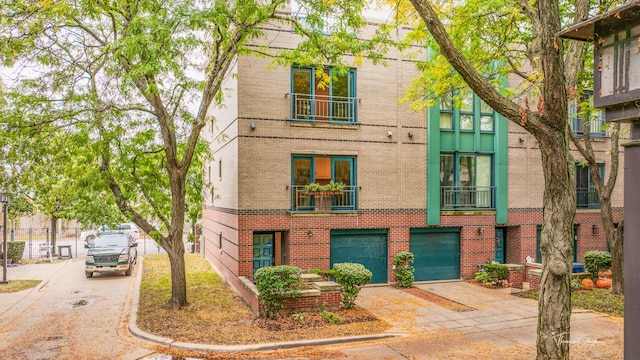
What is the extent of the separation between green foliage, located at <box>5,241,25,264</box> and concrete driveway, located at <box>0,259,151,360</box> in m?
3.23

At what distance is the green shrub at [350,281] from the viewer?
1203 centimetres

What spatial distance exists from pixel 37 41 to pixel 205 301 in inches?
336

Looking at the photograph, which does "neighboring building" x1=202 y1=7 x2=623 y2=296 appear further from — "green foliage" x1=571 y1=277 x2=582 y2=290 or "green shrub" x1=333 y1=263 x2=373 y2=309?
"green shrub" x1=333 y1=263 x2=373 y2=309

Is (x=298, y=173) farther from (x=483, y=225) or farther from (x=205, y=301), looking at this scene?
(x=483, y=225)

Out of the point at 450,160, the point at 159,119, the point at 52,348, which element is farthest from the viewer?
the point at 450,160

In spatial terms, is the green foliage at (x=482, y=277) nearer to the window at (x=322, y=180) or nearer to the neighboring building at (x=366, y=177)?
the neighboring building at (x=366, y=177)

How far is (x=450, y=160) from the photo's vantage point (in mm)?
17406

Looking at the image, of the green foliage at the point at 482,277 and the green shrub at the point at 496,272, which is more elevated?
the green shrub at the point at 496,272

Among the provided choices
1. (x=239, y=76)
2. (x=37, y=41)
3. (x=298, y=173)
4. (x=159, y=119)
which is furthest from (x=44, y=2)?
(x=298, y=173)

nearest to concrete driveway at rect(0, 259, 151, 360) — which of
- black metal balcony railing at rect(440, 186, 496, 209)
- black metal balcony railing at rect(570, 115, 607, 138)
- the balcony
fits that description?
the balcony

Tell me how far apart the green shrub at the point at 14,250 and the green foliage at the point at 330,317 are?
1828 centimetres

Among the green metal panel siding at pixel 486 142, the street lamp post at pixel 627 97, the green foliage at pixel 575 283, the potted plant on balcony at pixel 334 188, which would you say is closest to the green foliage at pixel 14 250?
the potted plant on balcony at pixel 334 188

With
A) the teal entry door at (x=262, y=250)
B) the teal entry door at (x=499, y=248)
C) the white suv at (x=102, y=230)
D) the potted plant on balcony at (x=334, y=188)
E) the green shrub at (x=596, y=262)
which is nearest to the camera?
the white suv at (x=102, y=230)

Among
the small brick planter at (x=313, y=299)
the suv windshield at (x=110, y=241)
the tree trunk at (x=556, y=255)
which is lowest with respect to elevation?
the small brick planter at (x=313, y=299)
